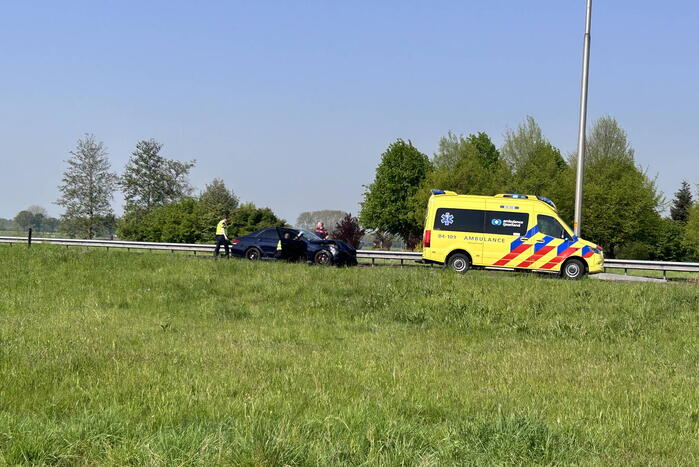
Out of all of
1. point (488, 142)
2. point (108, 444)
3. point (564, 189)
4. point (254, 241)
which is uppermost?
point (488, 142)

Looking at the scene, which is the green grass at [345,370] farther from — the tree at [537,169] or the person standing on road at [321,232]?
the tree at [537,169]

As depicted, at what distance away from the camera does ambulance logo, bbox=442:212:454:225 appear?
1866cm

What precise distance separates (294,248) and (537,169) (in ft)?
104

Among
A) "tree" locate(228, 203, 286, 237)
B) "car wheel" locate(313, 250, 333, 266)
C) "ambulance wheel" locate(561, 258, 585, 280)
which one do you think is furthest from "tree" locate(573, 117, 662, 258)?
"car wheel" locate(313, 250, 333, 266)

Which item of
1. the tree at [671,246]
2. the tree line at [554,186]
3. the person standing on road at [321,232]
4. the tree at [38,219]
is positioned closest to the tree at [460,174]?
the tree line at [554,186]

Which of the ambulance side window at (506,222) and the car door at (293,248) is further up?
the ambulance side window at (506,222)

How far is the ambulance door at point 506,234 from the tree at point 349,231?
21647 mm

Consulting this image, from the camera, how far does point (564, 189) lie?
44.8 m

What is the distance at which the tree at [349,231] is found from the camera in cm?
3988

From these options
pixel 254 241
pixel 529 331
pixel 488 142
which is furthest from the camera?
pixel 488 142

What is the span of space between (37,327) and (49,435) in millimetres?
5687

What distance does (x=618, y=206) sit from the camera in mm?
43438

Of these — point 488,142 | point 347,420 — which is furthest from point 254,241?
point 488,142

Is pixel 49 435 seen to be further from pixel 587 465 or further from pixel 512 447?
pixel 587 465
